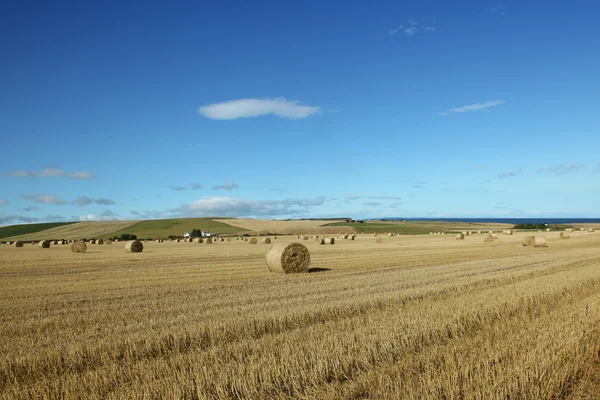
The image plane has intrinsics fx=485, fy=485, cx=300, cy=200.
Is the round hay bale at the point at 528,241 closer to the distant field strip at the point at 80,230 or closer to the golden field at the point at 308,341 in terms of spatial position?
the golden field at the point at 308,341

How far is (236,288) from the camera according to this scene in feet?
45.4

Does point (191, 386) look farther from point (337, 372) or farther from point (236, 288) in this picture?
point (236, 288)

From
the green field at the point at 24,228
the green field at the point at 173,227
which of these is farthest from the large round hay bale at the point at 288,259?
the green field at the point at 24,228

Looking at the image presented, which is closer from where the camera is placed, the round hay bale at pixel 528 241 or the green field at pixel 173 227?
the round hay bale at pixel 528 241

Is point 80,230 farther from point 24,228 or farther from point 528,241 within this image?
point 528,241

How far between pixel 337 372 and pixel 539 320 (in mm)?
4696

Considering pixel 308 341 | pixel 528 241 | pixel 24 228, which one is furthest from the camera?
pixel 24 228

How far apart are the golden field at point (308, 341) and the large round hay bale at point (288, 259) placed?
560 centimetres

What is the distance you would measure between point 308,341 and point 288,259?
12.3 meters

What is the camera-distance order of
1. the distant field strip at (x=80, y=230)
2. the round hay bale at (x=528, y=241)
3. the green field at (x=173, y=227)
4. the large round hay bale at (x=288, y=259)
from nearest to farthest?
the large round hay bale at (x=288, y=259) < the round hay bale at (x=528, y=241) < the distant field strip at (x=80, y=230) < the green field at (x=173, y=227)

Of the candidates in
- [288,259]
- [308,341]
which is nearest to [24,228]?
[288,259]

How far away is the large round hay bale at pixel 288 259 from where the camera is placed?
760 inches

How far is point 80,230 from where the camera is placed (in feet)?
281

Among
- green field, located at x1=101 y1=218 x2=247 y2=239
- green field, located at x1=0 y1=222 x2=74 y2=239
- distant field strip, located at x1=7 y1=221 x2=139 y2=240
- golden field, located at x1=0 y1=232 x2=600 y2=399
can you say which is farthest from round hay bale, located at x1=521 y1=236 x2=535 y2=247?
green field, located at x1=0 y1=222 x2=74 y2=239
